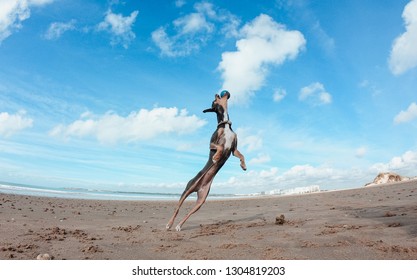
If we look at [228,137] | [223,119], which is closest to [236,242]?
[228,137]

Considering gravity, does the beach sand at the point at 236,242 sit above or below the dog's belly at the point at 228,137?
below

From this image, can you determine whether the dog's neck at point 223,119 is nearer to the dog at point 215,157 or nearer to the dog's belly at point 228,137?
the dog at point 215,157

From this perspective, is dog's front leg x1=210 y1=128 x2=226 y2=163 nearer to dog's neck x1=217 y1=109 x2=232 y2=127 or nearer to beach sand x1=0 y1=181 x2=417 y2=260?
dog's neck x1=217 y1=109 x2=232 y2=127

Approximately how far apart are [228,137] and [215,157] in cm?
64

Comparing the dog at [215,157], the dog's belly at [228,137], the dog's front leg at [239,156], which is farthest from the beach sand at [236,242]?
the dog's belly at [228,137]

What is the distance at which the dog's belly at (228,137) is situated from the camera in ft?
27.6

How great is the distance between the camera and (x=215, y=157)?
824 cm

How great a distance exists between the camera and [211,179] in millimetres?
8484

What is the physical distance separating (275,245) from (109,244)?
307 centimetres

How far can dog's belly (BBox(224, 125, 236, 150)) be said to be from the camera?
27.6 ft

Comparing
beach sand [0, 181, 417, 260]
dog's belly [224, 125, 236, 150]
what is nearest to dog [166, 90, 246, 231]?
dog's belly [224, 125, 236, 150]

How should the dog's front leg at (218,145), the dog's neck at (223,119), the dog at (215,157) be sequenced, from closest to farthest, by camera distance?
the dog's front leg at (218,145) → the dog at (215,157) → the dog's neck at (223,119)
